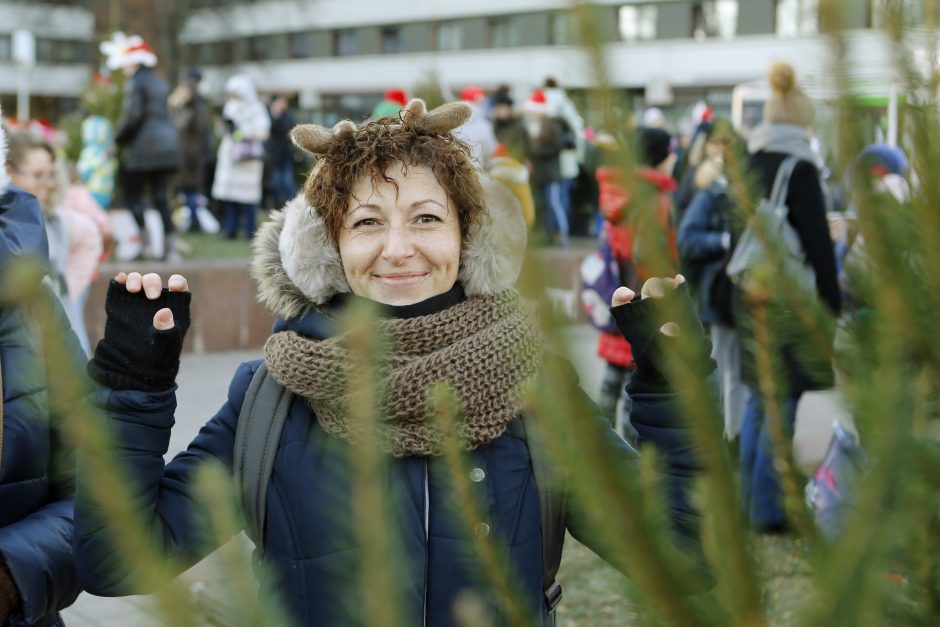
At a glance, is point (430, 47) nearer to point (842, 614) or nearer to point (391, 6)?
point (842, 614)

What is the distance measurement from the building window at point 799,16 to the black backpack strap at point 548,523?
4.06ft

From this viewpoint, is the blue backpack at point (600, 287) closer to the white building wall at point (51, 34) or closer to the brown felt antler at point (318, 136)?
the brown felt antler at point (318, 136)

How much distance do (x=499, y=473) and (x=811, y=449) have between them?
102 cm

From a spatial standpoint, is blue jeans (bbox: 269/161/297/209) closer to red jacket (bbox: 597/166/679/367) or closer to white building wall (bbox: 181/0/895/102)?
white building wall (bbox: 181/0/895/102)

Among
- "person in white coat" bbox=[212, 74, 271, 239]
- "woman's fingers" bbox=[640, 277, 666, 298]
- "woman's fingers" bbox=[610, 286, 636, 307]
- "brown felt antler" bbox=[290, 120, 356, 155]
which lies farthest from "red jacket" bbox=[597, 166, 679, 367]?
"person in white coat" bbox=[212, 74, 271, 239]

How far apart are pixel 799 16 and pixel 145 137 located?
10268 millimetres

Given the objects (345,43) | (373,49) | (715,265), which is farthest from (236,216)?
(345,43)

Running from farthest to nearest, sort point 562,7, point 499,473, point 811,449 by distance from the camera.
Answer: point 499,473 → point 811,449 → point 562,7

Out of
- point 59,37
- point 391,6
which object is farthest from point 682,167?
point 59,37

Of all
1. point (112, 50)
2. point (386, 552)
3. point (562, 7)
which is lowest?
point (386, 552)

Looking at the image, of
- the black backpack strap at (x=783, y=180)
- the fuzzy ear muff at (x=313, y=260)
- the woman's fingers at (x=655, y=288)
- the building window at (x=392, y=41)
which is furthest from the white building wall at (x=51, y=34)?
the woman's fingers at (x=655, y=288)

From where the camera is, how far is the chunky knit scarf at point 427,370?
2.04 m

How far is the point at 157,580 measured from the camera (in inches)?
27.6

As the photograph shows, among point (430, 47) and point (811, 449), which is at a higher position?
point (430, 47)
